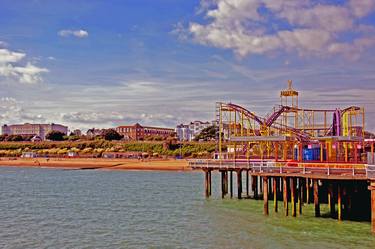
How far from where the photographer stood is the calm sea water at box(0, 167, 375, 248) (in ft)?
90.7

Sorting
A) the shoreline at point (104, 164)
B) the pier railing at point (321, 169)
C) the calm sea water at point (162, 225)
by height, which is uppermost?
the pier railing at point (321, 169)

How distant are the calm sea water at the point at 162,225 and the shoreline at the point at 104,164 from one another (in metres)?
50.9

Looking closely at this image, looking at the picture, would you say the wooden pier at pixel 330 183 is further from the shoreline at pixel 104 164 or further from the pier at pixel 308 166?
the shoreline at pixel 104 164

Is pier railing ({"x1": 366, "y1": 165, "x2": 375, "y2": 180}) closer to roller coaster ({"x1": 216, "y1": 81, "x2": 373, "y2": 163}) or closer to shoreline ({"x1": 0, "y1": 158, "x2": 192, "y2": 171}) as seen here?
roller coaster ({"x1": 216, "y1": 81, "x2": 373, "y2": 163})

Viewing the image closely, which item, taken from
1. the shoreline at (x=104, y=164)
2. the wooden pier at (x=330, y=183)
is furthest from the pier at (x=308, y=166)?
the shoreline at (x=104, y=164)

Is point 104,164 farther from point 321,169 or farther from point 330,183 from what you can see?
point 321,169

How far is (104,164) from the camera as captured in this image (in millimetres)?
113250

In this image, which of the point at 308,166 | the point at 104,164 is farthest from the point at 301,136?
the point at 104,164

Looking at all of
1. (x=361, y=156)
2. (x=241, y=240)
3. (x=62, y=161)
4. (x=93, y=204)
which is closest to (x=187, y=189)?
(x=93, y=204)

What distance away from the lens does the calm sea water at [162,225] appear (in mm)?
27656

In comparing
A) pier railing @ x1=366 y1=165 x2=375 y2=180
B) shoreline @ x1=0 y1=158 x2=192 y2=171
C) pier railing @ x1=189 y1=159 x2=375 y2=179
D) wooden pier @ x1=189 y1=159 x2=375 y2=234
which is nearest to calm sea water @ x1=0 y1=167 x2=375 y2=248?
wooden pier @ x1=189 y1=159 x2=375 y2=234

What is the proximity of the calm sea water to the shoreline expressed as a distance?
50.9 m

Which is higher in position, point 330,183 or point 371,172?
point 371,172

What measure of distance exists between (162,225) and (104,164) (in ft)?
268
